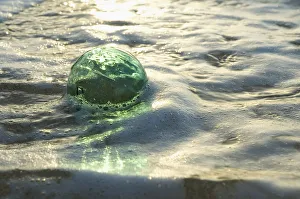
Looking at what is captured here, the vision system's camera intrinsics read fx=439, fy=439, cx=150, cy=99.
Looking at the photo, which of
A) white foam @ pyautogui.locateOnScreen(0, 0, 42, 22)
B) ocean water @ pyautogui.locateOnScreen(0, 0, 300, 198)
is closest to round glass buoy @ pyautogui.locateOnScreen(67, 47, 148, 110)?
ocean water @ pyautogui.locateOnScreen(0, 0, 300, 198)

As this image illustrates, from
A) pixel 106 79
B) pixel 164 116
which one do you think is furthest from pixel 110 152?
pixel 106 79

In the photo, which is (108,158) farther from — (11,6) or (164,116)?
(11,6)

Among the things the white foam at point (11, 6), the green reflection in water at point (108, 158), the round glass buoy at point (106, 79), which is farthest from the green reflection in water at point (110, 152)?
the white foam at point (11, 6)

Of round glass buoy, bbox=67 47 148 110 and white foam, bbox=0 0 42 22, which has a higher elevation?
round glass buoy, bbox=67 47 148 110

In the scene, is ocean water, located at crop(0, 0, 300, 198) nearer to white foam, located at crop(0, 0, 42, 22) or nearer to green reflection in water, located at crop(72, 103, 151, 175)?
green reflection in water, located at crop(72, 103, 151, 175)

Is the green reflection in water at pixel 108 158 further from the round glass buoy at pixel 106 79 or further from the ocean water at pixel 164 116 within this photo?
the round glass buoy at pixel 106 79

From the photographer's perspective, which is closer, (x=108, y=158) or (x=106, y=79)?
(x=108, y=158)

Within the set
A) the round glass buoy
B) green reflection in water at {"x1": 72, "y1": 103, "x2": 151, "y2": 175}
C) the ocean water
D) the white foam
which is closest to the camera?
the ocean water
